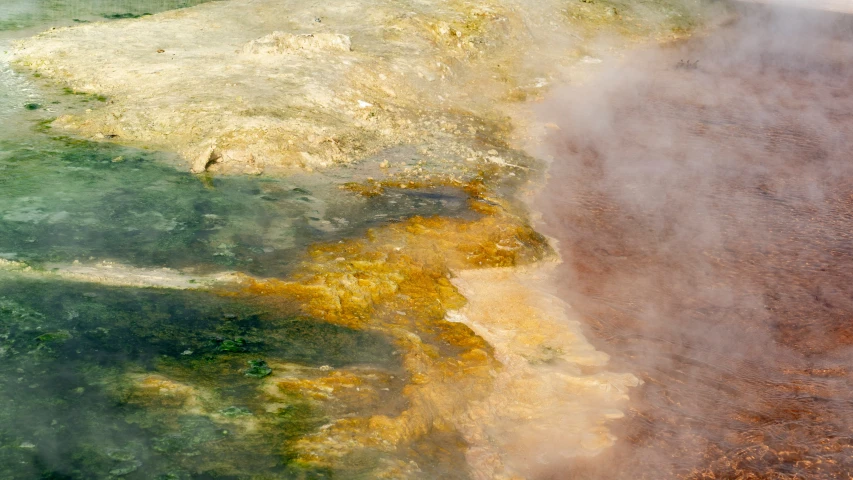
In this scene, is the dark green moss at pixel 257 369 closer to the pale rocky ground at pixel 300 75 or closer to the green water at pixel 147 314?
the green water at pixel 147 314

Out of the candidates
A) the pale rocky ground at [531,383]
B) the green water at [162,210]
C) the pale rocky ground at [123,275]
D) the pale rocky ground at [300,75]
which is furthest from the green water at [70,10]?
the pale rocky ground at [531,383]

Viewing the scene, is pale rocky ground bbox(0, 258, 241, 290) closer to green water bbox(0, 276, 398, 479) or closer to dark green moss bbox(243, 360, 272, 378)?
green water bbox(0, 276, 398, 479)

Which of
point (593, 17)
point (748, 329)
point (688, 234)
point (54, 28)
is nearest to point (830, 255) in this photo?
point (688, 234)

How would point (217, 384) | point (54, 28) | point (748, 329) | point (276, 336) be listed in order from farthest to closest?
point (54, 28) < point (748, 329) < point (276, 336) < point (217, 384)

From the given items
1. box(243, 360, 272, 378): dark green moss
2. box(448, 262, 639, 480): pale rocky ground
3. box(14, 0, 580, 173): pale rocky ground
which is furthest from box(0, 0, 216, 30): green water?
box(243, 360, 272, 378): dark green moss

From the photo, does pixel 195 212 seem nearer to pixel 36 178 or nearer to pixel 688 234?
pixel 36 178
